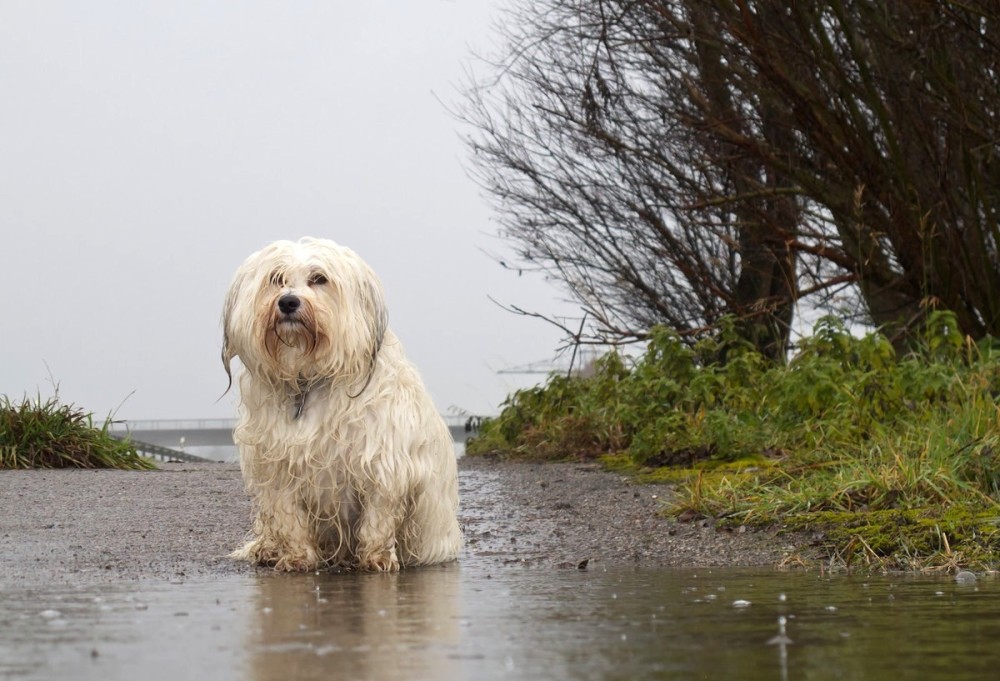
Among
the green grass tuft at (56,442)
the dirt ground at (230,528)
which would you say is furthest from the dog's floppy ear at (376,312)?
the green grass tuft at (56,442)

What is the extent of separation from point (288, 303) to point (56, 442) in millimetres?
8569

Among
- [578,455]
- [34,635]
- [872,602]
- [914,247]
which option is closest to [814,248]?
[914,247]

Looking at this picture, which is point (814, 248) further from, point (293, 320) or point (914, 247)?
point (293, 320)

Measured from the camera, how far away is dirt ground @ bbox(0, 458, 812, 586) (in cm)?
662

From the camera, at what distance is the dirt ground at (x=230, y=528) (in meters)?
6.62

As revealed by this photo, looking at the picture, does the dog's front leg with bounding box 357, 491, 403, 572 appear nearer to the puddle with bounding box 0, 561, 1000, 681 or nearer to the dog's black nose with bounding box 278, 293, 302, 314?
the puddle with bounding box 0, 561, 1000, 681

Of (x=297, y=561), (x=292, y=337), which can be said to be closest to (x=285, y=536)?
(x=297, y=561)

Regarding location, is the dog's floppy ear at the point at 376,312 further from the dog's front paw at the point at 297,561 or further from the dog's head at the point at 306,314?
the dog's front paw at the point at 297,561

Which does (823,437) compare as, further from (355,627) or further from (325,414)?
(355,627)

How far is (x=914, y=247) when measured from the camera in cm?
1245

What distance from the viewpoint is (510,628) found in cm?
408

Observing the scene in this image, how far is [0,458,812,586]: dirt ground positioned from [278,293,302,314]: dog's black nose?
1.22m

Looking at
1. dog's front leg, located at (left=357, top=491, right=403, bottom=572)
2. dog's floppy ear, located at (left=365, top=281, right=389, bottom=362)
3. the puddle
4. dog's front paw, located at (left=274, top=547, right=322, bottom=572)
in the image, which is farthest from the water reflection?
dog's floppy ear, located at (left=365, top=281, right=389, bottom=362)

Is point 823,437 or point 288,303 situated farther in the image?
point 823,437
